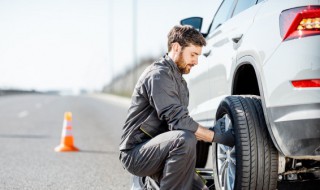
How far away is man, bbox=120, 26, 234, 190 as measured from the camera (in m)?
3.60

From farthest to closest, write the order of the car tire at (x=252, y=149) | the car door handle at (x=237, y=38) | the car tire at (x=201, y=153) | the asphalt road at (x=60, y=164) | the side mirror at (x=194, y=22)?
the car tire at (x=201, y=153) → the asphalt road at (x=60, y=164) → the side mirror at (x=194, y=22) → the car door handle at (x=237, y=38) → the car tire at (x=252, y=149)

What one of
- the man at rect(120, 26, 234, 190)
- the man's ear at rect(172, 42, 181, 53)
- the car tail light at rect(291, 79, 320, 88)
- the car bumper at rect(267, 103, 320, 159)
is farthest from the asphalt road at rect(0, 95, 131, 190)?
the car tail light at rect(291, 79, 320, 88)

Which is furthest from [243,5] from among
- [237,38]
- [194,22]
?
[194,22]

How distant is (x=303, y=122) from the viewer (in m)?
3.15

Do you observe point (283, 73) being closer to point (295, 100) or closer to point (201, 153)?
point (295, 100)

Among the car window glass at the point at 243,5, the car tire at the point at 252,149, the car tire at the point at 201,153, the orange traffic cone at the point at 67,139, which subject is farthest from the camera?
the orange traffic cone at the point at 67,139

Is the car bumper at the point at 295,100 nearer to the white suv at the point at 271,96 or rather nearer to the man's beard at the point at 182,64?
the white suv at the point at 271,96

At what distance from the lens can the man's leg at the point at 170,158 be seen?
3.59m

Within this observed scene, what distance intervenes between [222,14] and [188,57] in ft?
6.21

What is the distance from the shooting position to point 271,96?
10.9ft

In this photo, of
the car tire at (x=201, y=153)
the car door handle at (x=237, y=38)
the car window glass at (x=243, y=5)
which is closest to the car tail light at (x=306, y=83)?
the car door handle at (x=237, y=38)

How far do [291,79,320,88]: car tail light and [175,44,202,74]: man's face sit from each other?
0.83m

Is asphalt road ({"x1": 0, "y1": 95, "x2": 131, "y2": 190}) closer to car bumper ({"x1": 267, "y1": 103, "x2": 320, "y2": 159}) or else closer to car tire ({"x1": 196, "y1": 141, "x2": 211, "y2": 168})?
car tire ({"x1": 196, "y1": 141, "x2": 211, "y2": 168})

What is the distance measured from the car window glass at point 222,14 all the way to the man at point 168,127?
59.1 inches
